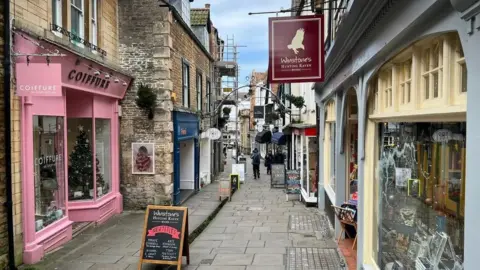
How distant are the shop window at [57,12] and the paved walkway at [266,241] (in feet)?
17.7

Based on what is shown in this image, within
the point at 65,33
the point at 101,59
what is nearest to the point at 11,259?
the point at 65,33

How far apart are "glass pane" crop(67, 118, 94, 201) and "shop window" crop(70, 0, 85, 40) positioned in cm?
217

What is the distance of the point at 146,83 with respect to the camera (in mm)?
12984

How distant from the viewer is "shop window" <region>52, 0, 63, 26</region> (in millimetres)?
8711

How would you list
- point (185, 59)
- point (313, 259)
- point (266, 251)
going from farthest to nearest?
point (185, 59), point (266, 251), point (313, 259)

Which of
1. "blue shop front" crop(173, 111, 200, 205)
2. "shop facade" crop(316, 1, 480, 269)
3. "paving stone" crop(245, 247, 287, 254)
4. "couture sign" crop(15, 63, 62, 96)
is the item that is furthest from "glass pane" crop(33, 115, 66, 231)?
"blue shop front" crop(173, 111, 200, 205)

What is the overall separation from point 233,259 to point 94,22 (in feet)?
23.2

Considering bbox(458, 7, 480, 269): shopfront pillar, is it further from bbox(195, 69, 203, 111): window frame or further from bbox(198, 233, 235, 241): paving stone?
bbox(195, 69, 203, 111): window frame

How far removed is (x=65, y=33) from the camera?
29.8 feet

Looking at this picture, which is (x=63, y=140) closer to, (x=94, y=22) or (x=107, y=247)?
(x=107, y=247)

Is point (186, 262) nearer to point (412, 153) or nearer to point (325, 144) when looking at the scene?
point (412, 153)

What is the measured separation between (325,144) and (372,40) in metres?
7.39

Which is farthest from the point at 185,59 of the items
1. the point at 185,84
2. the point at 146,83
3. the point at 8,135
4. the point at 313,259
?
the point at 313,259

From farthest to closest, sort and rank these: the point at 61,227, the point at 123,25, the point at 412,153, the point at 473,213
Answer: the point at 123,25 → the point at 61,227 → the point at 412,153 → the point at 473,213
